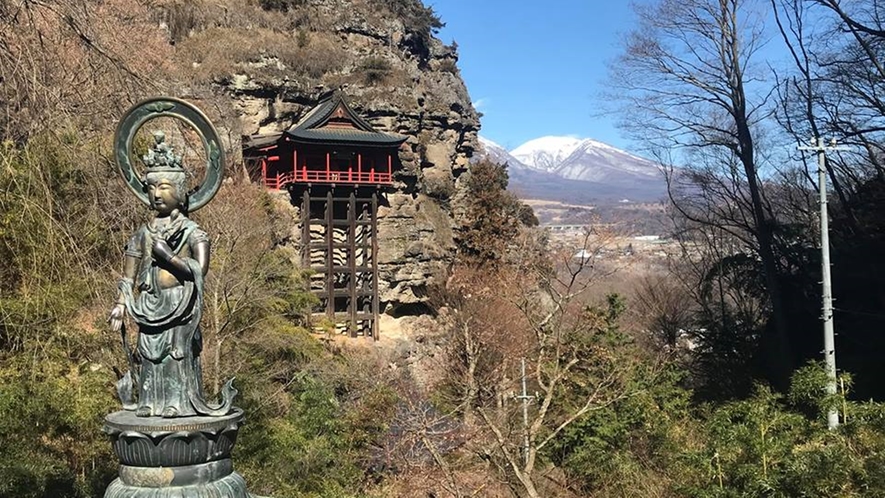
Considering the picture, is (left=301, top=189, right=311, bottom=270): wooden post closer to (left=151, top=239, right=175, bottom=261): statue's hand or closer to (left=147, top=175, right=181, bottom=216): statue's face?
(left=147, top=175, right=181, bottom=216): statue's face

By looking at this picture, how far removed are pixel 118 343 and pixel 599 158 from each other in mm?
191479

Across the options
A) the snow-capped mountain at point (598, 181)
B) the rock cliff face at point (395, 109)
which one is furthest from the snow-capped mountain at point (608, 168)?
the rock cliff face at point (395, 109)

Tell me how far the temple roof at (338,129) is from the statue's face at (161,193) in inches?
791

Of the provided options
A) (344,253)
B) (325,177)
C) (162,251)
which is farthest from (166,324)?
(344,253)

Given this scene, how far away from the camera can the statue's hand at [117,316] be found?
3.43 metres

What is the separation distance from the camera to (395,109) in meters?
27.8

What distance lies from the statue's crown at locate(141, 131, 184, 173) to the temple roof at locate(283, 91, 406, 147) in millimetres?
19994

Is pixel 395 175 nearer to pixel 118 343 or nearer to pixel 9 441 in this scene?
pixel 118 343

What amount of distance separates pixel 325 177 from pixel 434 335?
7427 millimetres

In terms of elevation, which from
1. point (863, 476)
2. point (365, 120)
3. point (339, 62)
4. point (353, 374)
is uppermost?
point (339, 62)

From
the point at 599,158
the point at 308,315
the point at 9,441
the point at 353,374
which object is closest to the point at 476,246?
the point at 308,315

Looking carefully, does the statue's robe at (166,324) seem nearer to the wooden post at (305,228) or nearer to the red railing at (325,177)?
the wooden post at (305,228)

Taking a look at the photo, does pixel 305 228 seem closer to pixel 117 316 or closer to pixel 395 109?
pixel 395 109

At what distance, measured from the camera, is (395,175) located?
89.8ft
